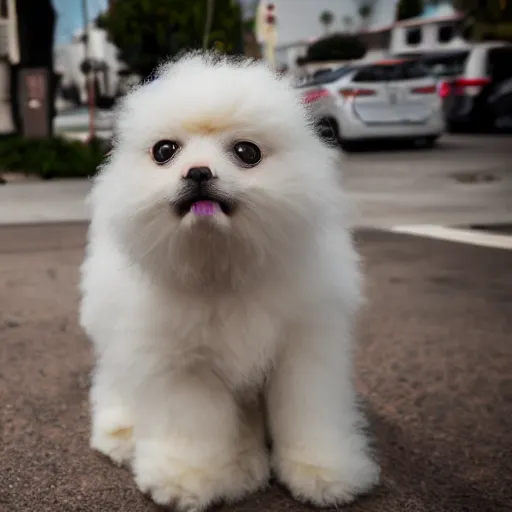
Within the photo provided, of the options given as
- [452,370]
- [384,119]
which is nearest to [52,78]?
[384,119]

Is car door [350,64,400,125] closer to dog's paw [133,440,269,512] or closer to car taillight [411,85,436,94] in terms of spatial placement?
car taillight [411,85,436,94]

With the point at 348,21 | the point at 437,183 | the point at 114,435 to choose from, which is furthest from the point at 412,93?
the point at 114,435

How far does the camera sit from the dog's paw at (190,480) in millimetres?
1430

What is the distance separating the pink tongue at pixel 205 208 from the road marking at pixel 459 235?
3007 millimetres

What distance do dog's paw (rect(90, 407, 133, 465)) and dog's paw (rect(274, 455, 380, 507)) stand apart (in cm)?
38

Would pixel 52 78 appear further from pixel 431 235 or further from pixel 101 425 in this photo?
pixel 101 425

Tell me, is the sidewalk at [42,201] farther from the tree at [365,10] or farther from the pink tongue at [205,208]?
the pink tongue at [205,208]

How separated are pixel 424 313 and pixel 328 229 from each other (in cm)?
148

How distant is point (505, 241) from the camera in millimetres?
4078

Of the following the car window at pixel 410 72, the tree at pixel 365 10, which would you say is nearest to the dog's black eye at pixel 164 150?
the tree at pixel 365 10

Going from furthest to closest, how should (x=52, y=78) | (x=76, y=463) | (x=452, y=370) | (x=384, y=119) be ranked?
(x=384, y=119) < (x=52, y=78) < (x=452, y=370) < (x=76, y=463)

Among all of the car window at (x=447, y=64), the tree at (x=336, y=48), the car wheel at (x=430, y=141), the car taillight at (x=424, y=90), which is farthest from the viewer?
the car window at (x=447, y=64)

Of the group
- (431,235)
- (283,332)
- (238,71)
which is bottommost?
(431,235)

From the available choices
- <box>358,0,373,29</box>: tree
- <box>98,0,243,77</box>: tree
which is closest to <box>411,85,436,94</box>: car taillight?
<box>98,0,243,77</box>: tree
